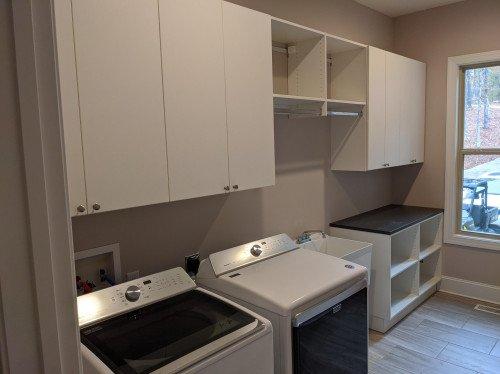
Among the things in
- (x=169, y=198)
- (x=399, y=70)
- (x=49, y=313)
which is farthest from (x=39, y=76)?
(x=399, y=70)

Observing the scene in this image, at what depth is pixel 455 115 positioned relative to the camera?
148 inches

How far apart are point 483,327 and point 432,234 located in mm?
1053

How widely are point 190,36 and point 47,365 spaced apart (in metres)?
1.48

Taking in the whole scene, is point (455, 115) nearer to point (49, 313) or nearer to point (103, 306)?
point (103, 306)

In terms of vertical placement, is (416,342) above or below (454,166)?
below

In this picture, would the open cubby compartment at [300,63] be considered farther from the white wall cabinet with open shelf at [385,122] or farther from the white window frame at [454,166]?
the white window frame at [454,166]

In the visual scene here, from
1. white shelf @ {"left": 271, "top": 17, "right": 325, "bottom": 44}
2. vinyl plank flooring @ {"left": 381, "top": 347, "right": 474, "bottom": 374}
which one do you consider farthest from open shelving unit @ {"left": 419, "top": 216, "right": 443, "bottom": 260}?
white shelf @ {"left": 271, "top": 17, "right": 325, "bottom": 44}

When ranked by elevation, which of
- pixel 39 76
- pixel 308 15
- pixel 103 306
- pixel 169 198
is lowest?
pixel 103 306

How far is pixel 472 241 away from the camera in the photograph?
12.4ft

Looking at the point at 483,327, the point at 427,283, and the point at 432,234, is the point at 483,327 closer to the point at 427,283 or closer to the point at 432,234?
the point at 427,283

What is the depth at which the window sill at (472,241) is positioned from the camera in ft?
12.0

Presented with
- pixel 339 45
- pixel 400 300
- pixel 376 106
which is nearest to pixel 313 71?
pixel 339 45

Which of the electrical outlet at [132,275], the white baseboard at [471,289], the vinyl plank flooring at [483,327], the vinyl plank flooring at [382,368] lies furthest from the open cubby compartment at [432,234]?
the electrical outlet at [132,275]

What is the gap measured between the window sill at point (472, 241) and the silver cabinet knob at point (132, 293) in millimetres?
3373
